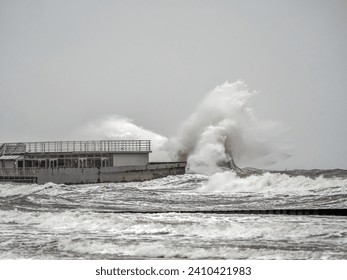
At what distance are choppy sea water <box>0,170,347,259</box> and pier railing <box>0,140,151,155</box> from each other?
5.64 metres

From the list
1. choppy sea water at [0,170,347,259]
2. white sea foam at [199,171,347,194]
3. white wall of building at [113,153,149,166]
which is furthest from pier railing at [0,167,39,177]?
white sea foam at [199,171,347,194]

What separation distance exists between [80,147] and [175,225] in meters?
16.4

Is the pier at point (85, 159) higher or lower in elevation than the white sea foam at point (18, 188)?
higher

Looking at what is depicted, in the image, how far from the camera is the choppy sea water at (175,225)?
35.6 feet

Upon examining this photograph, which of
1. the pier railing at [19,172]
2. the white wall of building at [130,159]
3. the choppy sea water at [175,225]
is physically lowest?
the choppy sea water at [175,225]

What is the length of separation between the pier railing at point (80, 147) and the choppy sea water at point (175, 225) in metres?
5.64

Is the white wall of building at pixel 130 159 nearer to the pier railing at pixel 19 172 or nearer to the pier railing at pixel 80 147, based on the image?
the pier railing at pixel 80 147

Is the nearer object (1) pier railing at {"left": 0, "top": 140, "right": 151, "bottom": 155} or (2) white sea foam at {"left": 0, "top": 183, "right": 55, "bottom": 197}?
(2) white sea foam at {"left": 0, "top": 183, "right": 55, "bottom": 197}

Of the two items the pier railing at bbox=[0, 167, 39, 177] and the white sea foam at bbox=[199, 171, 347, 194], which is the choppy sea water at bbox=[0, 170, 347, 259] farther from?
the pier railing at bbox=[0, 167, 39, 177]

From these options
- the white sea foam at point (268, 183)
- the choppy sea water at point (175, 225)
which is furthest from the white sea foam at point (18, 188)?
the white sea foam at point (268, 183)

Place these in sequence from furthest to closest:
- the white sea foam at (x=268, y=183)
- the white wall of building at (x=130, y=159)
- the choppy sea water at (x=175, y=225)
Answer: the white wall of building at (x=130, y=159) < the white sea foam at (x=268, y=183) < the choppy sea water at (x=175, y=225)

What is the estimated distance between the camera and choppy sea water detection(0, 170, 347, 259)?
10.8 m

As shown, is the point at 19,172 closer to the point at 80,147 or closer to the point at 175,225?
the point at 80,147
